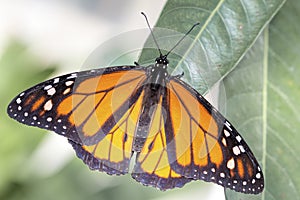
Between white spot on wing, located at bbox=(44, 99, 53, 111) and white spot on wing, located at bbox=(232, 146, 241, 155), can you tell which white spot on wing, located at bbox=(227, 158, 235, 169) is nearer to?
white spot on wing, located at bbox=(232, 146, 241, 155)

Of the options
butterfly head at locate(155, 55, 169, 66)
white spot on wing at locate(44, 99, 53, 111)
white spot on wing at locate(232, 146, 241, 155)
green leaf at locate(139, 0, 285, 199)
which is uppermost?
green leaf at locate(139, 0, 285, 199)

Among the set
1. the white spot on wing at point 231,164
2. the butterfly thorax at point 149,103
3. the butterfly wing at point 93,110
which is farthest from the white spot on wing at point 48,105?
the white spot on wing at point 231,164

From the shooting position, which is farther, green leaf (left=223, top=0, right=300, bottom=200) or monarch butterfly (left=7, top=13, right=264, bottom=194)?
green leaf (left=223, top=0, right=300, bottom=200)

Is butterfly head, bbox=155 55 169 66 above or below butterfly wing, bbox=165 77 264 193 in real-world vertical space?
above

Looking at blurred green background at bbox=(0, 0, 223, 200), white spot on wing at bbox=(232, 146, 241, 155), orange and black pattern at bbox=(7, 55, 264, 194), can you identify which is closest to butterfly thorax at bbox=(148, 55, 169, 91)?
orange and black pattern at bbox=(7, 55, 264, 194)

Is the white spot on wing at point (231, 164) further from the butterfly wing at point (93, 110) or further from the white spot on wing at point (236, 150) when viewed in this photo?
the butterfly wing at point (93, 110)
